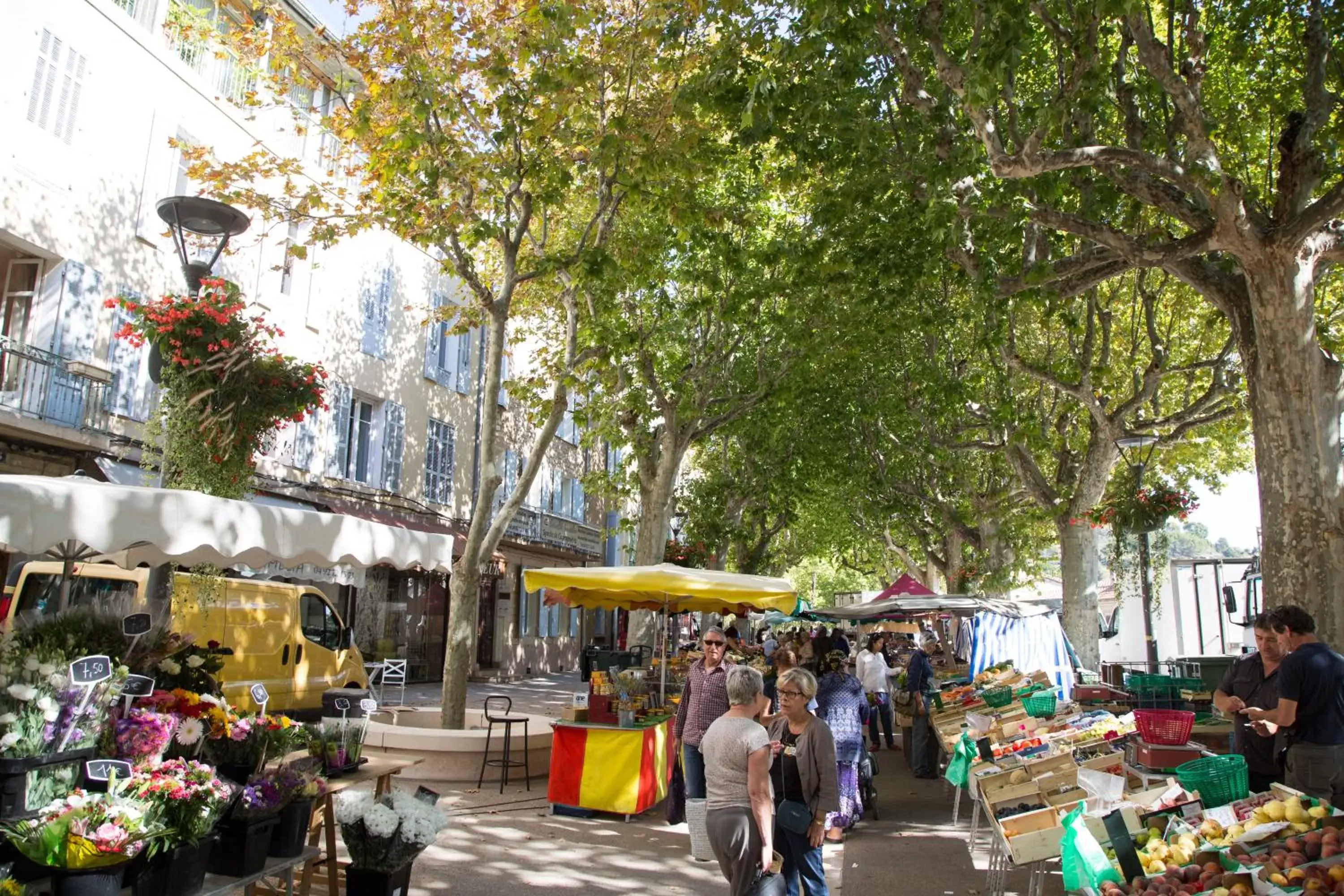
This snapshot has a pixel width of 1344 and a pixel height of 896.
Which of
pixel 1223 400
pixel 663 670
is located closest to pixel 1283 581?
pixel 663 670

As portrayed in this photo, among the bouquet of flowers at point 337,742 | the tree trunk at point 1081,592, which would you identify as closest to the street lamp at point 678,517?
the tree trunk at point 1081,592

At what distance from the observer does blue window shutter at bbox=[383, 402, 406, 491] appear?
68.0ft

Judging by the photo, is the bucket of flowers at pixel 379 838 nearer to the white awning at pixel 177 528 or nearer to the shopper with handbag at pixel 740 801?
the shopper with handbag at pixel 740 801

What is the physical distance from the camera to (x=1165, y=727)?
6.77 metres

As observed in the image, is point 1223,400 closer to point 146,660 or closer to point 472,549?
point 472,549

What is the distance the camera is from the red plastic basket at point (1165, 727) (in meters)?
6.71

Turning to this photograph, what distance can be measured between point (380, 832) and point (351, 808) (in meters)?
0.20

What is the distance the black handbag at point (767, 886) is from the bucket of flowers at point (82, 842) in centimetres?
253

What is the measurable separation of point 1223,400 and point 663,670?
12.4m

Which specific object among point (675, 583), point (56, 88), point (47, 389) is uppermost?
point (56, 88)

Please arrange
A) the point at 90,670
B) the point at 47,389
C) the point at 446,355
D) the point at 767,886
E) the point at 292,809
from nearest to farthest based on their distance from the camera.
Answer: the point at 90,670 < the point at 767,886 < the point at 292,809 < the point at 47,389 < the point at 446,355

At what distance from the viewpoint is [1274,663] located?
621 centimetres

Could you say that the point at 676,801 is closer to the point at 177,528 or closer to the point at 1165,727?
the point at 1165,727

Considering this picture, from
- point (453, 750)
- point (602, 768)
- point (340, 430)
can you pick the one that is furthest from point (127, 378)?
point (602, 768)
